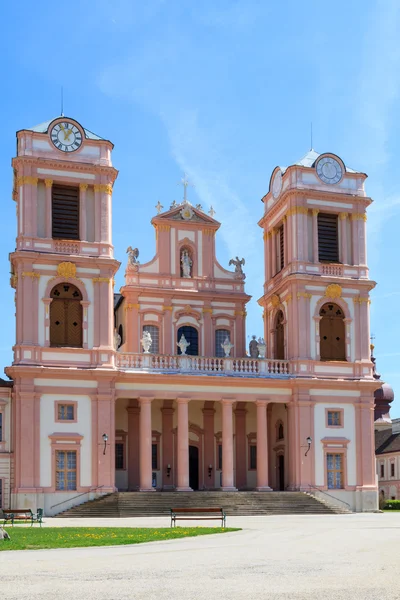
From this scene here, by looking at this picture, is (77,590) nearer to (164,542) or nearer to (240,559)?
(240,559)

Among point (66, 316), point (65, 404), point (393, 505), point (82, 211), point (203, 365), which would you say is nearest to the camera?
point (65, 404)

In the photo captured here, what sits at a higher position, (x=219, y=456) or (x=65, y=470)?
(x=219, y=456)

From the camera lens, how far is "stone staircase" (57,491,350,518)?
43562 millimetres

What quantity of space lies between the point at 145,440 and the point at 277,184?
1756 cm

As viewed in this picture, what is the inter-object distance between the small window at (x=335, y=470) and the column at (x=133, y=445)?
1025cm

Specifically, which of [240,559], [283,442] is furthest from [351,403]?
[240,559]

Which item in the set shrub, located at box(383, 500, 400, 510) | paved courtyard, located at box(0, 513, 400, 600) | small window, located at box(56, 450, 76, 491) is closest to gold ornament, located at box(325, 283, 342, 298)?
small window, located at box(56, 450, 76, 491)

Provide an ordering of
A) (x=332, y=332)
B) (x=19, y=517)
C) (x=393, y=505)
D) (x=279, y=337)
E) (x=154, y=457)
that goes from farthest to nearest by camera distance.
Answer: (x=393, y=505), (x=279, y=337), (x=332, y=332), (x=154, y=457), (x=19, y=517)

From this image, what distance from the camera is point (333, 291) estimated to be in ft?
172

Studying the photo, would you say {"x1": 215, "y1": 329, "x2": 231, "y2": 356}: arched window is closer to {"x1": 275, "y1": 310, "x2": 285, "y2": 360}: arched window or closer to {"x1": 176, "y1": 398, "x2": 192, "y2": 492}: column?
{"x1": 275, "y1": 310, "x2": 285, "y2": 360}: arched window

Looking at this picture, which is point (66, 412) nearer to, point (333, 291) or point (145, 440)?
point (145, 440)

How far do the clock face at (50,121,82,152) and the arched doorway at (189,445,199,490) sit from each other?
17.8 m

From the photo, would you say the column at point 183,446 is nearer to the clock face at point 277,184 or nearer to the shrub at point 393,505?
the clock face at point 277,184

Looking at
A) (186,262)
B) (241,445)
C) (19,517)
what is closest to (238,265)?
(186,262)
